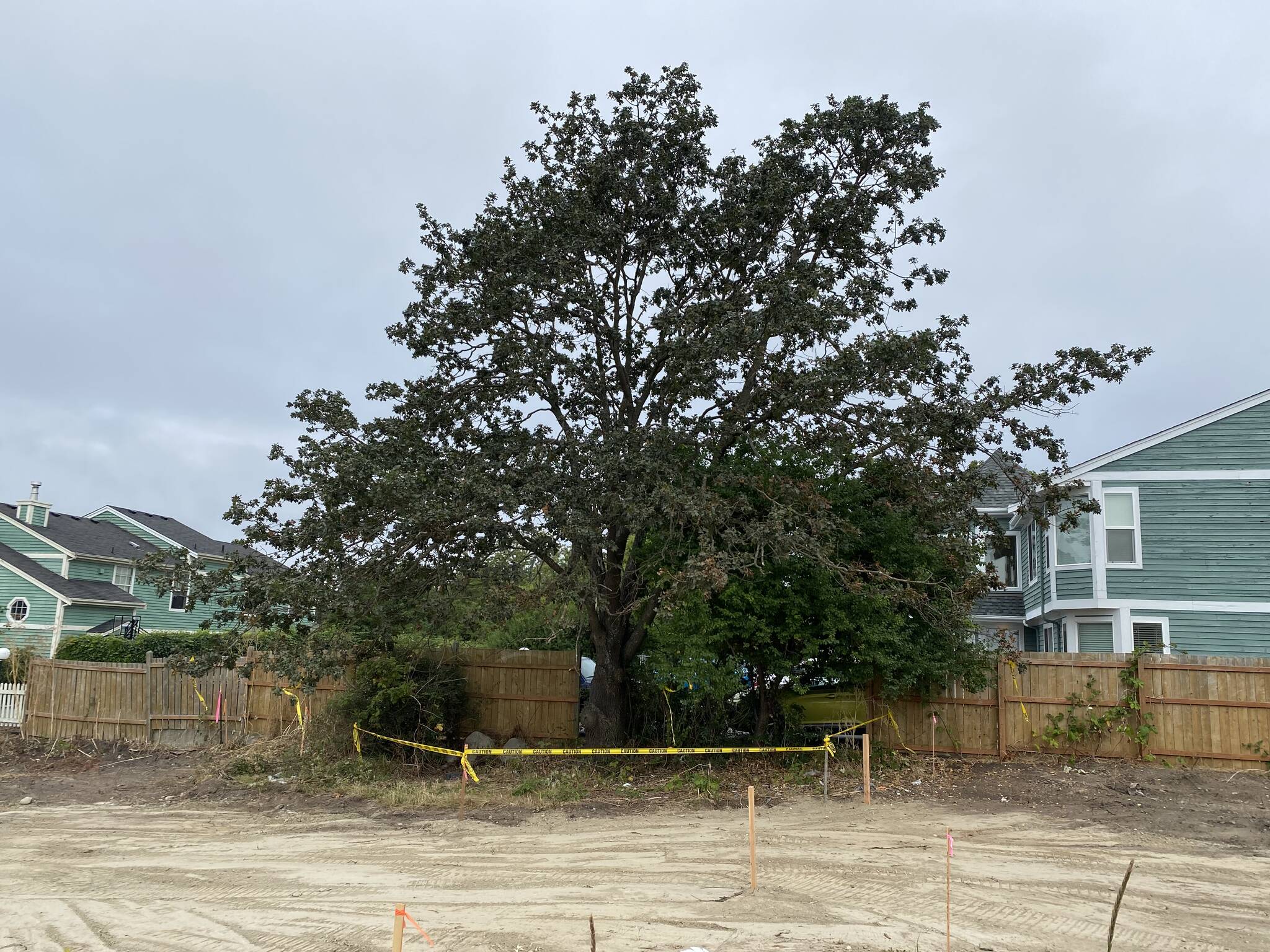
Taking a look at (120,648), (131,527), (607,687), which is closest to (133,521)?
(131,527)

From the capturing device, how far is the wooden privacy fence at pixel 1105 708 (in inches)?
576

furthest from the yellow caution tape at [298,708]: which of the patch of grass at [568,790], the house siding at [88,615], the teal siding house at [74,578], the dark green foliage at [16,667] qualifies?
the house siding at [88,615]

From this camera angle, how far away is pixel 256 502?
13820mm

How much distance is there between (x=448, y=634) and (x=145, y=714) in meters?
7.85

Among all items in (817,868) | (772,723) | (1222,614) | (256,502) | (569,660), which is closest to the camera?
(817,868)

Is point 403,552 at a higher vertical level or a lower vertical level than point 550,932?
higher

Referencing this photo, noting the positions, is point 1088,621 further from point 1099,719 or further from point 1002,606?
point 1099,719

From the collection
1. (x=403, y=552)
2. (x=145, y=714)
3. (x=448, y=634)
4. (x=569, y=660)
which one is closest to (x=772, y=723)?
(x=569, y=660)

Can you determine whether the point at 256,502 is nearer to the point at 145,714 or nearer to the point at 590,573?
the point at 590,573

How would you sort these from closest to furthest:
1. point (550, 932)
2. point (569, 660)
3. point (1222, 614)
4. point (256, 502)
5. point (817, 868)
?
point (550, 932) < point (817, 868) < point (256, 502) < point (569, 660) < point (1222, 614)

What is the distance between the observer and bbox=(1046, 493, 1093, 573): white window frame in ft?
65.3

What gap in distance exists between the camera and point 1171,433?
19.7m

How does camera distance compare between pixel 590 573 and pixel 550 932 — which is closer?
pixel 550 932

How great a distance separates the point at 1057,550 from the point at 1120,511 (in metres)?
1.51
